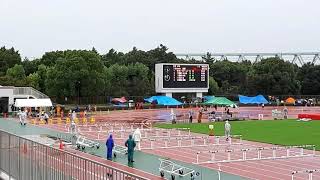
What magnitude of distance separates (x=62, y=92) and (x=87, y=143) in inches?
2104

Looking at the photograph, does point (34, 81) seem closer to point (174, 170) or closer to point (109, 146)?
point (109, 146)

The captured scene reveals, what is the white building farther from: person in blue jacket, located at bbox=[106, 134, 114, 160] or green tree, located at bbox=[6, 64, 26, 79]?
person in blue jacket, located at bbox=[106, 134, 114, 160]

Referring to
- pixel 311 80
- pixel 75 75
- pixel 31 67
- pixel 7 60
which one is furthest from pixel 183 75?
pixel 7 60

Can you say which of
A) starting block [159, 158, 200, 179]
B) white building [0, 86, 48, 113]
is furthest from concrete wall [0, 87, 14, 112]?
starting block [159, 158, 200, 179]

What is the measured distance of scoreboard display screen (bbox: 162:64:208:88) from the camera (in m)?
84.8

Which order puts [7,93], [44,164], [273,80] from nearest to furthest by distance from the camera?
[44,164], [7,93], [273,80]

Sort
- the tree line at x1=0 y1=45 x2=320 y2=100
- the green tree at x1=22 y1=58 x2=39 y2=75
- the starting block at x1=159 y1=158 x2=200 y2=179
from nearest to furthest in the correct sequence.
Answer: the starting block at x1=159 y1=158 x2=200 y2=179 → the tree line at x1=0 y1=45 x2=320 y2=100 → the green tree at x1=22 y1=58 x2=39 y2=75

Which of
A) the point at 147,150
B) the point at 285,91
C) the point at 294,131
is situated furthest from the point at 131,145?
the point at 285,91

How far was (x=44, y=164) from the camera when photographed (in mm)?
10680

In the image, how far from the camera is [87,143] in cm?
2895

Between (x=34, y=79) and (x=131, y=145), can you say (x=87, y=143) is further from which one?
(x=34, y=79)

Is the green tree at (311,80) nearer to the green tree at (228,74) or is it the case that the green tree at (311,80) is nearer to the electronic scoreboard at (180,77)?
the green tree at (228,74)

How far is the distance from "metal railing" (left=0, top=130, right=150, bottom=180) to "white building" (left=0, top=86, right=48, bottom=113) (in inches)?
2177

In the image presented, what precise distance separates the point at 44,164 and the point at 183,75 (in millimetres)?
75566
